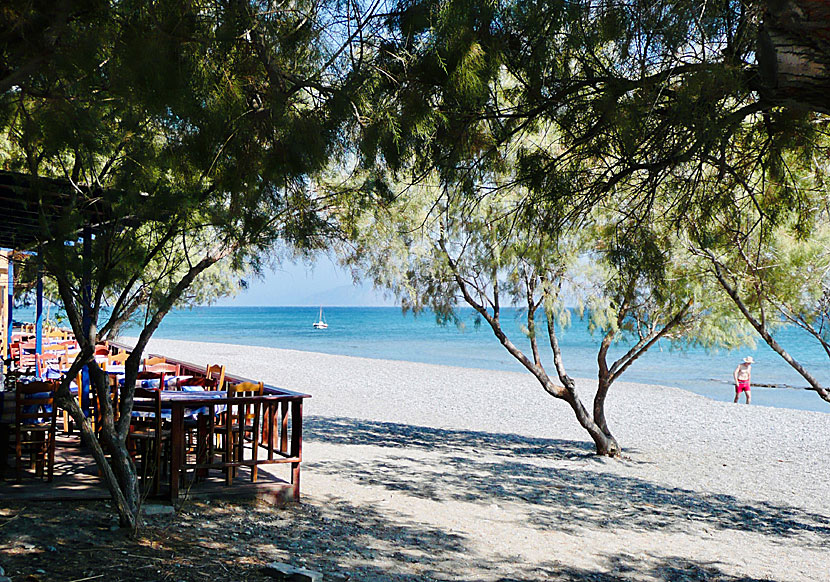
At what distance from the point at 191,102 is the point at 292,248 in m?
1.91

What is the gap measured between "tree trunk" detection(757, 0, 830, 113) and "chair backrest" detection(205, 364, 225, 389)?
6.40 meters

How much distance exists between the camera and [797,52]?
2.18m

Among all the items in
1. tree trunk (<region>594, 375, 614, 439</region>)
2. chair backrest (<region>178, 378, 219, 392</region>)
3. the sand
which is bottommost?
the sand

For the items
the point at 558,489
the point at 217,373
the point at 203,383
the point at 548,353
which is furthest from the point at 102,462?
the point at 548,353

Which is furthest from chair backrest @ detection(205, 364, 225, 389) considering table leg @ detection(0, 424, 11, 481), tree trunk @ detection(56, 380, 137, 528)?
tree trunk @ detection(56, 380, 137, 528)

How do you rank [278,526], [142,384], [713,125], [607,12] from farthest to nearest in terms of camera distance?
1. [142,384]
2. [278,526]
3. [607,12]
4. [713,125]

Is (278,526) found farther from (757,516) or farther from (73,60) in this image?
(757,516)

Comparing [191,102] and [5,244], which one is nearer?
[191,102]

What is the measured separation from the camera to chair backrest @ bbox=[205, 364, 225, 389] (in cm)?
774

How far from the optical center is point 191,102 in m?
3.04

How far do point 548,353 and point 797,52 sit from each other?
4379 cm

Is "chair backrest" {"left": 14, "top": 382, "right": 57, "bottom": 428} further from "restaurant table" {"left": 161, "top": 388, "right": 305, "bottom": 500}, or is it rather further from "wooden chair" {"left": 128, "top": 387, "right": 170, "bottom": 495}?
"restaurant table" {"left": 161, "top": 388, "right": 305, "bottom": 500}

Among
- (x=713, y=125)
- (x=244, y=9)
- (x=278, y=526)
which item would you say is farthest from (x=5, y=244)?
(x=713, y=125)

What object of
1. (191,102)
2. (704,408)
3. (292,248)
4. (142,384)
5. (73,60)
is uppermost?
(73,60)
